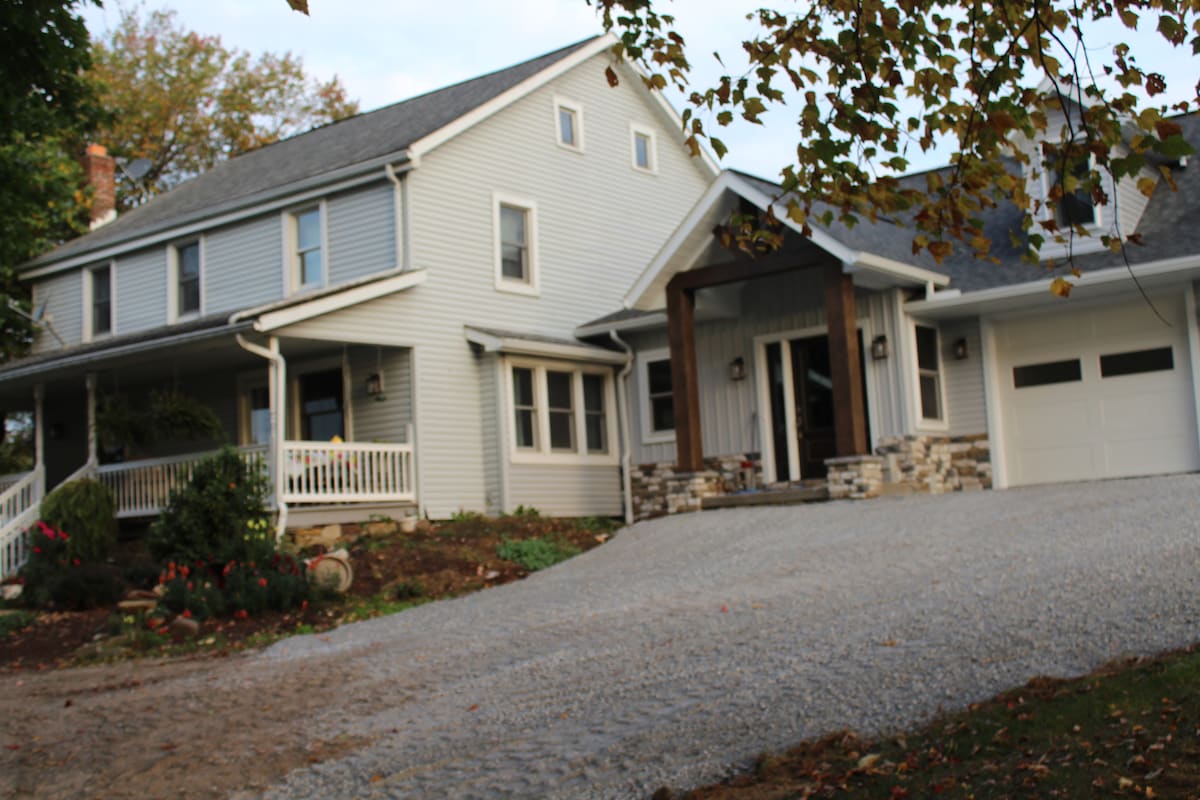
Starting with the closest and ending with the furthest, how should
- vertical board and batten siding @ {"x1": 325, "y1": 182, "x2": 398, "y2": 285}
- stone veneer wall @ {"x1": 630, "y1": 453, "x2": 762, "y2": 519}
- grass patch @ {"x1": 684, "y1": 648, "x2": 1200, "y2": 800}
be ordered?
grass patch @ {"x1": 684, "y1": 648, "x2": 1200, "y2": 800} < stone veneer wall @ {"x1": 630, "y1": 453, "x2": 762, "y2": 519} < vertical board and batten siding @ {"x1": 325, "y1": 182, "x2": 398, "y2": 285}

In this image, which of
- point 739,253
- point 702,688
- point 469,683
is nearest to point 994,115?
point 702,688

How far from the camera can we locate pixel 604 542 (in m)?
16.2

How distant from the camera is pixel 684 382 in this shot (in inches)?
693

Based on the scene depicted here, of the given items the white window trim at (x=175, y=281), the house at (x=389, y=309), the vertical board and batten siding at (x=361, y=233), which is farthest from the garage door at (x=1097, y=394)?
the white window trim at (x=175, y=281)

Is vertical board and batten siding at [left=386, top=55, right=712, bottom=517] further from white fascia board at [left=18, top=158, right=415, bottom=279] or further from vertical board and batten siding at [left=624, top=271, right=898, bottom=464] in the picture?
vertical board and batten siding at [left=624, top=271, right=898, bottom=464]

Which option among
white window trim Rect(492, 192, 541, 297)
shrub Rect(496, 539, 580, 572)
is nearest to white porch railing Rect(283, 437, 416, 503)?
shrub Rect(496, 539, 580, 572)

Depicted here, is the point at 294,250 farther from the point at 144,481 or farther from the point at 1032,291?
the point at 1032,291

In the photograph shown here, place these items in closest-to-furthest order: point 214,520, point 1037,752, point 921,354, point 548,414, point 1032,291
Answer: point 1037,752
point 214,520
point 1032,291
point 921,354
point 548,414

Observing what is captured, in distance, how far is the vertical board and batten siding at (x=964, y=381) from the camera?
16922 millimetres

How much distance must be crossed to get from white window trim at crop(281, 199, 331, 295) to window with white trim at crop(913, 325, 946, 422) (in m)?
8.47

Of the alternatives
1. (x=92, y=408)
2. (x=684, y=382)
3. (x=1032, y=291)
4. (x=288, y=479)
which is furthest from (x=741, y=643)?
(x=92, y=408)

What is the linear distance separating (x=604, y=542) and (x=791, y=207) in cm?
1032

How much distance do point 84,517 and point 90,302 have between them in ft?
23.3

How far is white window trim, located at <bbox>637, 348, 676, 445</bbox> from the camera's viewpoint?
19.4 meters
